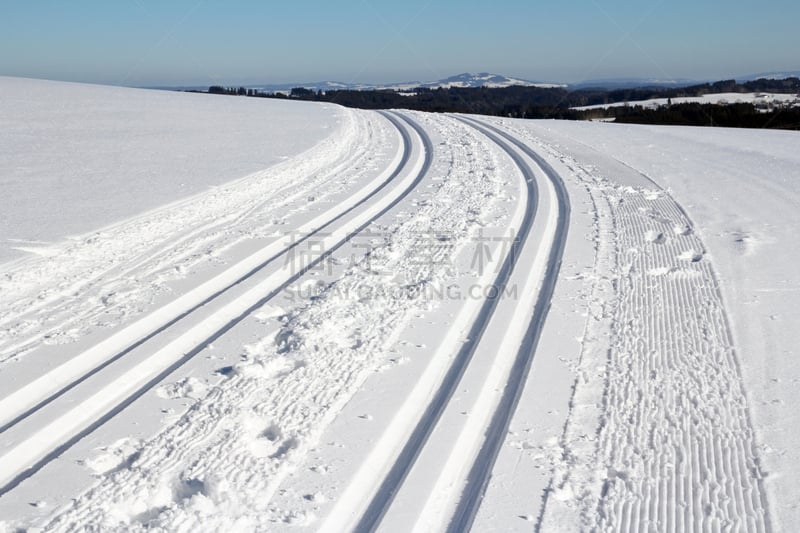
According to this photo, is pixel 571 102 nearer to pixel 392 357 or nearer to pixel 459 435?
pixel 392 357

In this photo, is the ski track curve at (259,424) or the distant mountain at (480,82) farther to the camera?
the distant mountain at (480,82)

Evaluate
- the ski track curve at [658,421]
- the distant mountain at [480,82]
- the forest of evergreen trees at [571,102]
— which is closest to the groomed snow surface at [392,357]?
the ski track curve at [658,421]

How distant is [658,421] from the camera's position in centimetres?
328

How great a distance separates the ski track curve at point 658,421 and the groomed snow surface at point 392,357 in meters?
0.01

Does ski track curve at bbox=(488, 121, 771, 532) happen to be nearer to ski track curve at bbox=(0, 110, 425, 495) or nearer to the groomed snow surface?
the groomed snow surface

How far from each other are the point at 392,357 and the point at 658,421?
60.0 inches

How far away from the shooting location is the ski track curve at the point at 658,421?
268 cm

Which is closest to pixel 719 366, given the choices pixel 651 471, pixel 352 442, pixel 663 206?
pixel 651 471

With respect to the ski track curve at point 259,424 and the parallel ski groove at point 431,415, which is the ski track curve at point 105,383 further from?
the parallel ski groove at point 431,415

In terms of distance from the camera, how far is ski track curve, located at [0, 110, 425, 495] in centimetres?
304

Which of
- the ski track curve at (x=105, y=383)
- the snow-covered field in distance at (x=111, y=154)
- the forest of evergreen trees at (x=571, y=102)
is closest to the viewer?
the ski track curve at (x=105, y=383)

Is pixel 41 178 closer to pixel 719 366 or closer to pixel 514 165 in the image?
pixel 514 165

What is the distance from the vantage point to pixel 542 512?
8.83 ft

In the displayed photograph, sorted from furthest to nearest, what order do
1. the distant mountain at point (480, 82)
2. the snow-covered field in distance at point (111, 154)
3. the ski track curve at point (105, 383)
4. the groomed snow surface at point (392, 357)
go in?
the distant mountain at point (480, 82) → the snow-covered field in distance at point (111, 154) → the ski track curve at point (105, 383) → the groomed snow surface at point (392, 357)
